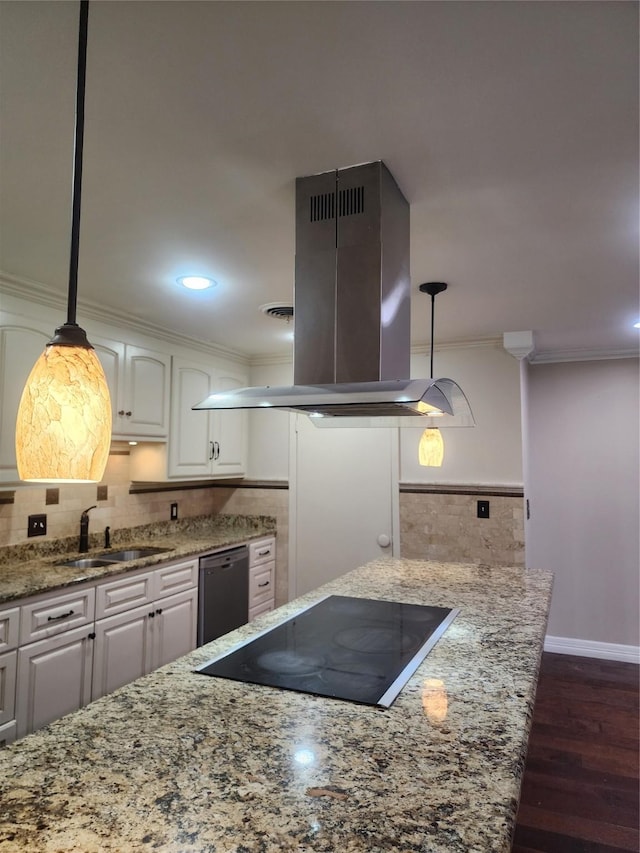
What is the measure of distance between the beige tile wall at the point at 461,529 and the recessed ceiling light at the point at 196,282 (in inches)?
80.8

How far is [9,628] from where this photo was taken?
2219 millimetres

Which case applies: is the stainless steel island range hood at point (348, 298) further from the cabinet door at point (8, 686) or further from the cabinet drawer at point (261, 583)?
the cabinet drawer at point (261, 583)

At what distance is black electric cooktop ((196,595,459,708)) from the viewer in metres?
1.36

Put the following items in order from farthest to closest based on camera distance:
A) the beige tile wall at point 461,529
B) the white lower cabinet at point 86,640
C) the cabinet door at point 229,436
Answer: the cabinet door at point 229,436 → the beige tile wall at point 461,529 → the white lower cabinet at point 86,640

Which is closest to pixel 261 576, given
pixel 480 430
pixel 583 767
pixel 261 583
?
pixel 261 583

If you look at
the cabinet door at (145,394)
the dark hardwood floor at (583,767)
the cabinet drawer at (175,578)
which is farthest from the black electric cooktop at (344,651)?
the cabinet door at (145,394)

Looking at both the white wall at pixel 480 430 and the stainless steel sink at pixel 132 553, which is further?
the white wall at pixel 480 430

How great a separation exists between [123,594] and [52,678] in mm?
501

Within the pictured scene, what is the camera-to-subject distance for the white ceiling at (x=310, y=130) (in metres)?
1.08

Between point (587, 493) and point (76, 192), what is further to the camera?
point (587, 493)

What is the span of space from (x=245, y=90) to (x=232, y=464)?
3224 mm

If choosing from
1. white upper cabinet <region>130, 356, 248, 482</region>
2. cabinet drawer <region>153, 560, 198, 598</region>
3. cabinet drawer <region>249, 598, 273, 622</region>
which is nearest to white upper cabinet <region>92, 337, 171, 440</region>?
white upper cabinet <region>130, 356, 248, 482</region>

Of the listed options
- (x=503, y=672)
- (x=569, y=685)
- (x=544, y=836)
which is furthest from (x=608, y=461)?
(x=503, y=672)

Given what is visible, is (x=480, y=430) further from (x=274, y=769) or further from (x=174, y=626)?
(x=274, y=769)
